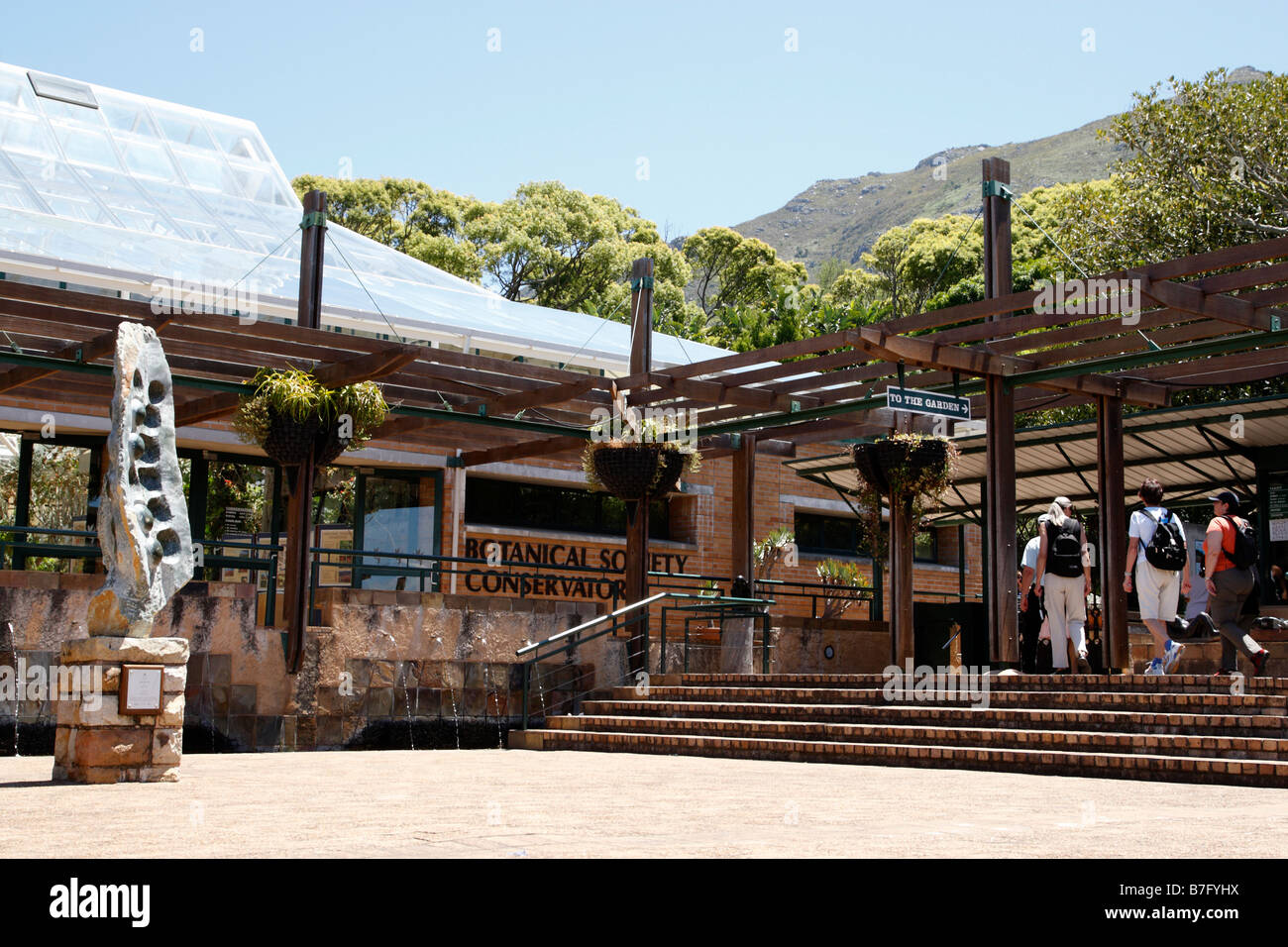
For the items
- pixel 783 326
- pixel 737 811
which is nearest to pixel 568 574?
pixel 737 811

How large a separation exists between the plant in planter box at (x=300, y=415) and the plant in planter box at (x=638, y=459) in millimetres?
2620

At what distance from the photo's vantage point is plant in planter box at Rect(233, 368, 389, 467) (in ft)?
40.1

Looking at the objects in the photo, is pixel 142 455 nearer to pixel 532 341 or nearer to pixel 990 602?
pixel 990 602

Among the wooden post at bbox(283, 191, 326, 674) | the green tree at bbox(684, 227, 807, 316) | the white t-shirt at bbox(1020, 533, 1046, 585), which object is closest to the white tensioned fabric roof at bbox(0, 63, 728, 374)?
the wooden post at bbox(283, 191, 326, 674)

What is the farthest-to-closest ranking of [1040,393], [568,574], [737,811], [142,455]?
1. [568,574]
2. [1040,393]
3. [142,455]
4. [737,811]

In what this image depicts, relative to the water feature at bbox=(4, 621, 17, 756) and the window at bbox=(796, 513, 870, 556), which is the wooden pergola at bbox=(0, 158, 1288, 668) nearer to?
the water feature at bbox=(4, 621, 17, 756)

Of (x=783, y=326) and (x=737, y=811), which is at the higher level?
(x=783, y=326)

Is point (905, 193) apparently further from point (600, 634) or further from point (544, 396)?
point (600, 634)

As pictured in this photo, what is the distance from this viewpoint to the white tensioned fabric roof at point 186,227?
53.5 feet

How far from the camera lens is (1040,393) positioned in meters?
14.5

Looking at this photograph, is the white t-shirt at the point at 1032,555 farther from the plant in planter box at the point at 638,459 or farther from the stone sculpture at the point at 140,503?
the stone sculpture at the point at 140,503

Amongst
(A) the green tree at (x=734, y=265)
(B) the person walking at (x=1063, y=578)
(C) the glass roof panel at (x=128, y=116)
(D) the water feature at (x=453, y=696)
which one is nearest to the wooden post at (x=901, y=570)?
(B) the person walking at (x=1063, y=578)

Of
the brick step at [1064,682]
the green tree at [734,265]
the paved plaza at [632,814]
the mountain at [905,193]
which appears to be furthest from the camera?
the mountain at [905,193]

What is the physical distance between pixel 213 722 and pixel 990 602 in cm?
715
